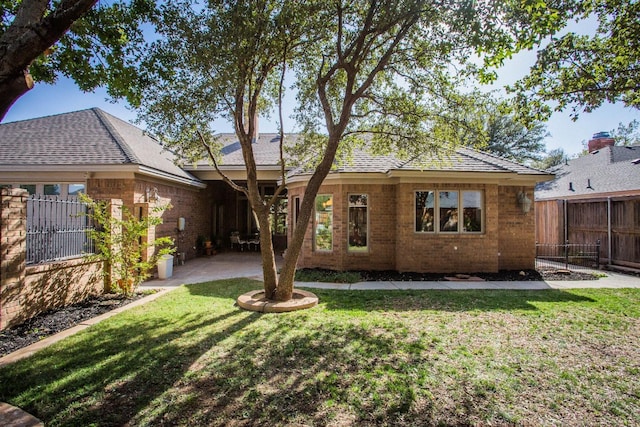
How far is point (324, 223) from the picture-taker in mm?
11008

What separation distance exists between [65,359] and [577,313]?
8.50 meters

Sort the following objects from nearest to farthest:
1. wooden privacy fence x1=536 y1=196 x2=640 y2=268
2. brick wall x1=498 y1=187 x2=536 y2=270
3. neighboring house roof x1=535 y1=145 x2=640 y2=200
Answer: brick wall x1=498 y1=187 x2=536 y2=270
wooden privacy fence x1=536 y1=196 x2=640 y2=268
neighboring house roof x1=535 y1=145 x2=640 y2=200

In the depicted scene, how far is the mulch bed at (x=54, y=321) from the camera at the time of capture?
15.7ft

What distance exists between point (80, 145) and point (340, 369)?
35.9 feet

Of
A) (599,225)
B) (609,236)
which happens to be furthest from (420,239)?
(599,225)

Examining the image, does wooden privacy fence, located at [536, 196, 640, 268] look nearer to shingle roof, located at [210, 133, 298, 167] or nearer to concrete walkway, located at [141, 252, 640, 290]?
concrete walkway, located at [141, 252, 640, 290]

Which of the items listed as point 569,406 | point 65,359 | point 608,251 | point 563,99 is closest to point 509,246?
point 608,251

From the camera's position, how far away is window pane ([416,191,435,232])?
34.3 ft

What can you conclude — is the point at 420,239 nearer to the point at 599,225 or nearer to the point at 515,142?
the point at 599,225

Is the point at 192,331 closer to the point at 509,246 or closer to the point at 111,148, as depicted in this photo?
the point at 111,148

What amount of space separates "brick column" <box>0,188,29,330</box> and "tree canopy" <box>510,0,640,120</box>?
9432 mm

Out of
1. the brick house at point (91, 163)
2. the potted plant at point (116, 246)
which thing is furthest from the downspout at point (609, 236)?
the brick house at point (91, 163)

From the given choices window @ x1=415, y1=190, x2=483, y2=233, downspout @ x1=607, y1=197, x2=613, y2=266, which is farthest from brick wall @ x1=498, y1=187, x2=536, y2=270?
downspout @ x1=607, y1=197, x2=613, y2=266

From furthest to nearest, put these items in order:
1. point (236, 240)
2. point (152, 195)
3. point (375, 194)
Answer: point (236, 240) → point (375, 194) → point (152, 195)
